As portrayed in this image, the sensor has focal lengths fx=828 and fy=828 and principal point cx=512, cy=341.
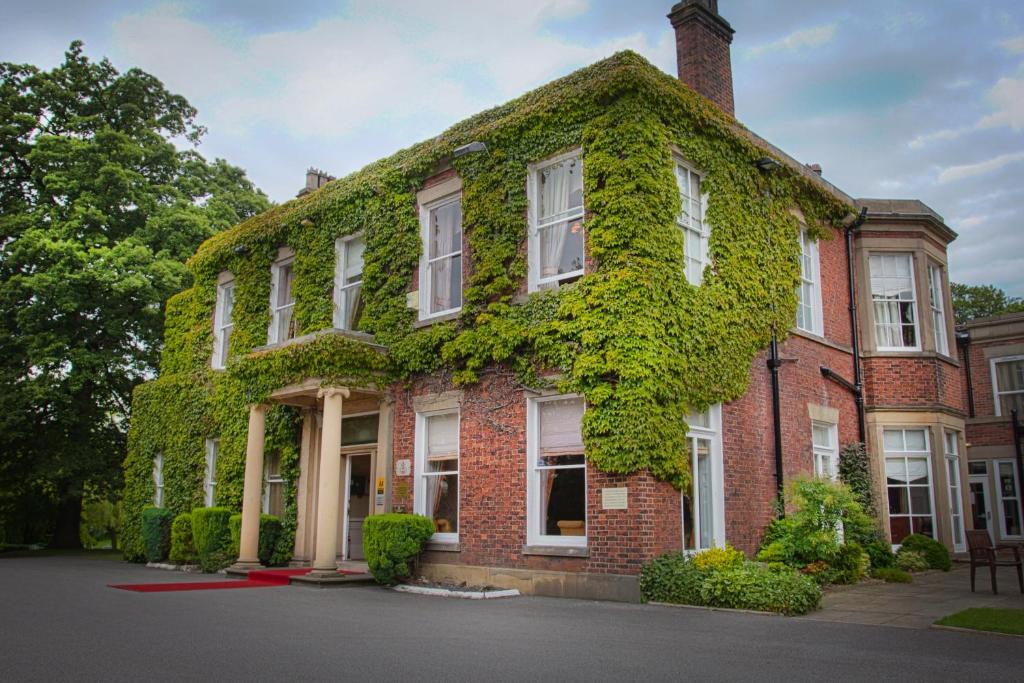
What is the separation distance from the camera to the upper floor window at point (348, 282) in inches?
690

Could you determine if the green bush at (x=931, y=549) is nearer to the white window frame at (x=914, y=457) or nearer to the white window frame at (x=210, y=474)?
the white window frame at (x=914, y=457)

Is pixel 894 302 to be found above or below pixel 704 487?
above

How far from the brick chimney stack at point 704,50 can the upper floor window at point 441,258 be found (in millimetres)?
5118

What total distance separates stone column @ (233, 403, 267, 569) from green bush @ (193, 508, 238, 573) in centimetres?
79

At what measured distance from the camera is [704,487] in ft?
42.7

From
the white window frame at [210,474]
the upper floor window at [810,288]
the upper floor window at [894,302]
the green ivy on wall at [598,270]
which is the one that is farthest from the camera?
the white window frame at [210,474]

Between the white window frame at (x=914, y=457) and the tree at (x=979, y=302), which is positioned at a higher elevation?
the tree at (x=979, y=302)

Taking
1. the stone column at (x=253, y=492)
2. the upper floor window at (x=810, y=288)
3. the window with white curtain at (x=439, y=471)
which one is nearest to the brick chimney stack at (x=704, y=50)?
the upper floor window at (x=810, y=288)

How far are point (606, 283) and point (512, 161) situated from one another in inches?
129

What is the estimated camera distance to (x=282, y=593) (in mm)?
12703

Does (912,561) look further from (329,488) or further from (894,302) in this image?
(329,488)

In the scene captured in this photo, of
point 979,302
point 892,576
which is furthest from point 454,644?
point 979,302

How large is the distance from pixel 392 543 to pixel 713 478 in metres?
5.21

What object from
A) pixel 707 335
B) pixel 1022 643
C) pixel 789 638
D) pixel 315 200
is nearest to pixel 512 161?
pixel 707 335
